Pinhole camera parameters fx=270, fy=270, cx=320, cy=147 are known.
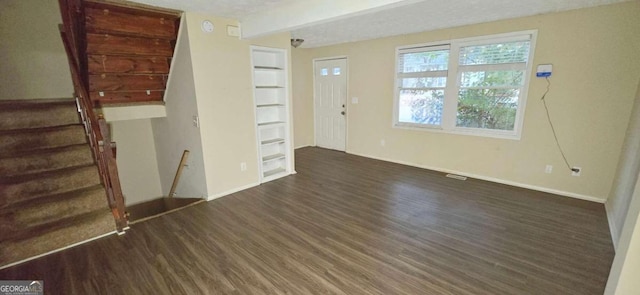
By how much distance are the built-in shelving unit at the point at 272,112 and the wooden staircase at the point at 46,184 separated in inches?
80.0

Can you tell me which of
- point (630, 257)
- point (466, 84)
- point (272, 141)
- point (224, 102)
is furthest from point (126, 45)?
point (466, 84)

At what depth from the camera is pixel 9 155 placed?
275 cm

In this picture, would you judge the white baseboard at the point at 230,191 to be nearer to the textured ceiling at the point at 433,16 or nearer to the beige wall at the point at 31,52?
the textured ceiling at the point at 433,16

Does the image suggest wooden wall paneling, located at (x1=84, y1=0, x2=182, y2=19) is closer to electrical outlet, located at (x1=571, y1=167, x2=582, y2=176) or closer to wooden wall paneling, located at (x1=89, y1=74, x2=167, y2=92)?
wooden wall paneling, located at (x1=89, y1=74, x2=167, y2=92)

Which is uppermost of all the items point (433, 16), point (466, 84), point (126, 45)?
point (433, 16)

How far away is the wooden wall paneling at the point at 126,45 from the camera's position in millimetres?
2802

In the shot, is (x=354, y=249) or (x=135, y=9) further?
(x=135, y=9)

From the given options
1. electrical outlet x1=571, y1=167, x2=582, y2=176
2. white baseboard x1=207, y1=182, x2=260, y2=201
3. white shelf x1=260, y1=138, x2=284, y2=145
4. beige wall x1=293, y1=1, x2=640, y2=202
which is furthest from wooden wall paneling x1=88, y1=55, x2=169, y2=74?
electrical outlet x1=571, y1=167, x2=582, y2=176

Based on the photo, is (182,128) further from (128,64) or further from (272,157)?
(272,157)

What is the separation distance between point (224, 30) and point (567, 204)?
15.6 ft

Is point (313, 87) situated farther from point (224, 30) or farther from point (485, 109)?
point (485, 109)

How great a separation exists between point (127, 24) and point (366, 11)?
2.45m

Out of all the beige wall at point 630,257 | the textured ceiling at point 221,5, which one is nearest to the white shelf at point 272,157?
the textured ceiling at point 221,5

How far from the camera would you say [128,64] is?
3156 millimetres
